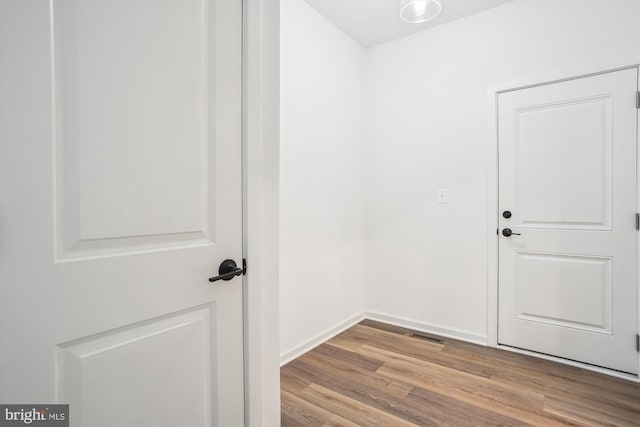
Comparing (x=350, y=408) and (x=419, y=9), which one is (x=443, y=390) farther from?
(x=419, y=9)

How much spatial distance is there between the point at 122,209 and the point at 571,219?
271cm

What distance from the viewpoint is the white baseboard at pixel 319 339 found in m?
2.40

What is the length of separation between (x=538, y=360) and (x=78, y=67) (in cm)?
304

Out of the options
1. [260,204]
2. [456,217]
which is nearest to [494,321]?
[456,217]

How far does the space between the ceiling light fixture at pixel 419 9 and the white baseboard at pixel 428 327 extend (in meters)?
2.46

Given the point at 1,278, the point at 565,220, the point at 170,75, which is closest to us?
the point at 1,278

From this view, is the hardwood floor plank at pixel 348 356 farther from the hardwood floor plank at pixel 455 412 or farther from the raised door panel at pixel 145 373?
the raised door panel at pixel 145 373

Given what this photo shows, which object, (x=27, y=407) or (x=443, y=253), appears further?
(x=443, y=253)

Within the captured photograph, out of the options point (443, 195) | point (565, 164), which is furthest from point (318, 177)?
point (565, 164)

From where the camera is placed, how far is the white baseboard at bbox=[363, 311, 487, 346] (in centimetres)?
269

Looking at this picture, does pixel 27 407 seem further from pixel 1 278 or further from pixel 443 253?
pixel 443 253

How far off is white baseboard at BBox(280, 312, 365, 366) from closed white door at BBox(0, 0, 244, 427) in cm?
117

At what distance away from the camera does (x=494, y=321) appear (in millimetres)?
2602

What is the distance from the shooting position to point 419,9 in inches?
91.7
